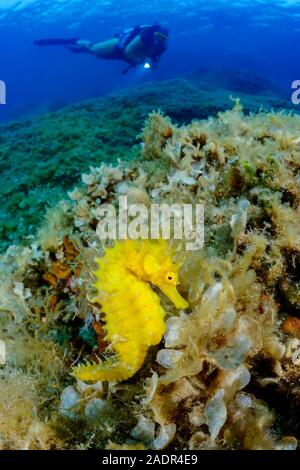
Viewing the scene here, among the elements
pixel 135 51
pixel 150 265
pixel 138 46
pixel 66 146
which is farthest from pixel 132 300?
pixel 135 51

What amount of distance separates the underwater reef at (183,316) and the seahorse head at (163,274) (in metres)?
0.01

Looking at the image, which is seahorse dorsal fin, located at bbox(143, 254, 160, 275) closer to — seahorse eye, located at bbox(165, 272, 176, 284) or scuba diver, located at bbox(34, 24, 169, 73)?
seahorse eye, located at bbox(165, 272, 176, 284)

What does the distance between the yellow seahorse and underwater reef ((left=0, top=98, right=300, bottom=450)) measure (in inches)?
0.6

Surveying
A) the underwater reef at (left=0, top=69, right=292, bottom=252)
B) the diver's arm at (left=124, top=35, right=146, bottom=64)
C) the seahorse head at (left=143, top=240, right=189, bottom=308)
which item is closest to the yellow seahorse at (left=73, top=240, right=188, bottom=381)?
the seahorse head at (left=143, top=240, right=189, bottom=308)

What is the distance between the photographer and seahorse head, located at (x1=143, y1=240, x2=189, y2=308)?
2324 millimetres

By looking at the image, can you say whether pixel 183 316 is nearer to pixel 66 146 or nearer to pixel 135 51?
pixel 66 146

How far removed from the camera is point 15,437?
6.96 ft

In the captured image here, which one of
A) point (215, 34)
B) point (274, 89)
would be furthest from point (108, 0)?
point (274, 89)

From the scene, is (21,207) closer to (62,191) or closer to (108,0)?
(62,191)

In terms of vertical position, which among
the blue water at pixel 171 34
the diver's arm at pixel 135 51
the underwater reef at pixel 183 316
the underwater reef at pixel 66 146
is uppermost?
the blue water at pixel 171 34

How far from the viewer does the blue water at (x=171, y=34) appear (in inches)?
1890

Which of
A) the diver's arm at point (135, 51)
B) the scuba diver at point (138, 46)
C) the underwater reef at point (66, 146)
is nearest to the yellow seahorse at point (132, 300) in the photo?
the underwater reef at point (66, 146)

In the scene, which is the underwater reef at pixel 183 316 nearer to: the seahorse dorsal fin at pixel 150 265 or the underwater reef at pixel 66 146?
the seahorse dorsal fin at pixel 150 265
